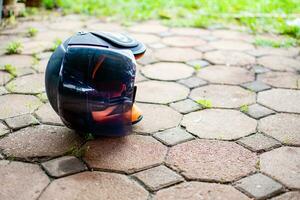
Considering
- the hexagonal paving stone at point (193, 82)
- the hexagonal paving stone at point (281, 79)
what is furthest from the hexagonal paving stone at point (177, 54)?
the hexagonal paving stone at point (281, 79)

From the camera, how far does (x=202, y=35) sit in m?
3.97

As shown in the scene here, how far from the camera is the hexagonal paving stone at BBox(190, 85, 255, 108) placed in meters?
2.46

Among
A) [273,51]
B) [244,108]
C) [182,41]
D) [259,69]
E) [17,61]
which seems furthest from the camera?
[182,41]

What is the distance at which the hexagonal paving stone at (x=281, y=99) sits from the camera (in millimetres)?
2395

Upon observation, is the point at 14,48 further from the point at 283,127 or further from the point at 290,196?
the point at 290,196

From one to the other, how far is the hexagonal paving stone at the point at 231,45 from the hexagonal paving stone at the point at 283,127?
1.40 metres

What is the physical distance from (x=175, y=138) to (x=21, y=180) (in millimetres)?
810

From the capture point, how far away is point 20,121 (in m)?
2.19

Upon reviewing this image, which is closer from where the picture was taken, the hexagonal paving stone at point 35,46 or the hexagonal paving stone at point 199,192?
the hexagonal paving stone at point 199,192

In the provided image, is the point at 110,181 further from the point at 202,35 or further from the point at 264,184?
the point at 202,35

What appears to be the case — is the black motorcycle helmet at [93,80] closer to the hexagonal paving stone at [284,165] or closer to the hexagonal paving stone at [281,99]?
the hexagonal paving stone at [284,165]

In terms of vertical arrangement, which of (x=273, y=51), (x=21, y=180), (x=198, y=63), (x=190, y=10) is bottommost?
(x=21, y=180)

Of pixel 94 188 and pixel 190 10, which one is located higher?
pixel 190 10

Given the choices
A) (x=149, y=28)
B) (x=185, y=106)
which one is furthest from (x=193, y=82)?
(x=149, y=28)
